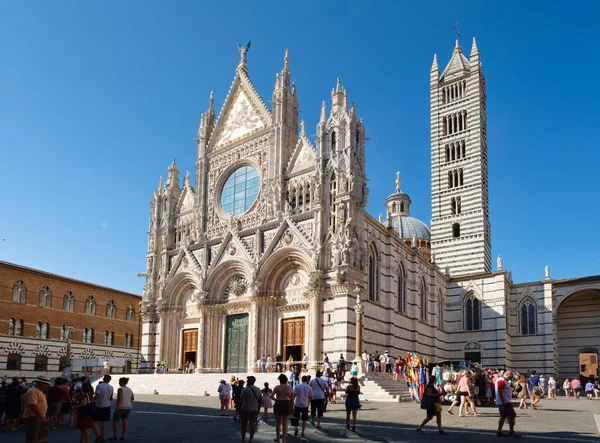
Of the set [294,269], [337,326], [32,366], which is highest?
[294,269]

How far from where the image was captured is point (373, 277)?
32.3 m

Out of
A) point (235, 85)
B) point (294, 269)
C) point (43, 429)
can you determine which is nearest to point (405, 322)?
point (294, 269)

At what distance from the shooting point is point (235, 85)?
124 feet

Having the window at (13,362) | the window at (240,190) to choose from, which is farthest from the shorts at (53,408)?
the window at (13,362)

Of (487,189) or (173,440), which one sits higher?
(487,189)

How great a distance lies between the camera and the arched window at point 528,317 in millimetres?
43219

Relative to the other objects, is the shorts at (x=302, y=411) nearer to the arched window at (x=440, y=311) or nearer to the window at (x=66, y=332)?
the arched window at (x=440, y=311)

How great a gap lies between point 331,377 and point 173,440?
42.1ft

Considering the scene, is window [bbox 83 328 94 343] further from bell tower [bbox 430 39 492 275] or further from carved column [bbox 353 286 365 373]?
bell tower [bbox 430 39 492 275]

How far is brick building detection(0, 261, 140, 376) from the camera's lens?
40438mm

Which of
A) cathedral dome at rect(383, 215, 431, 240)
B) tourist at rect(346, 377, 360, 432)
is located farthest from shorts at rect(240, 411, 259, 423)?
cathedral dome at rect(383, 215, 431, 240)

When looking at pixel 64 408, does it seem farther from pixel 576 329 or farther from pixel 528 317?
pixel 576 329

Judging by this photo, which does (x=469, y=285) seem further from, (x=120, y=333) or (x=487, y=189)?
(x=120, y=333)

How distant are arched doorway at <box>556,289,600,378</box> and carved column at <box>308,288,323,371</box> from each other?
24.8 m
